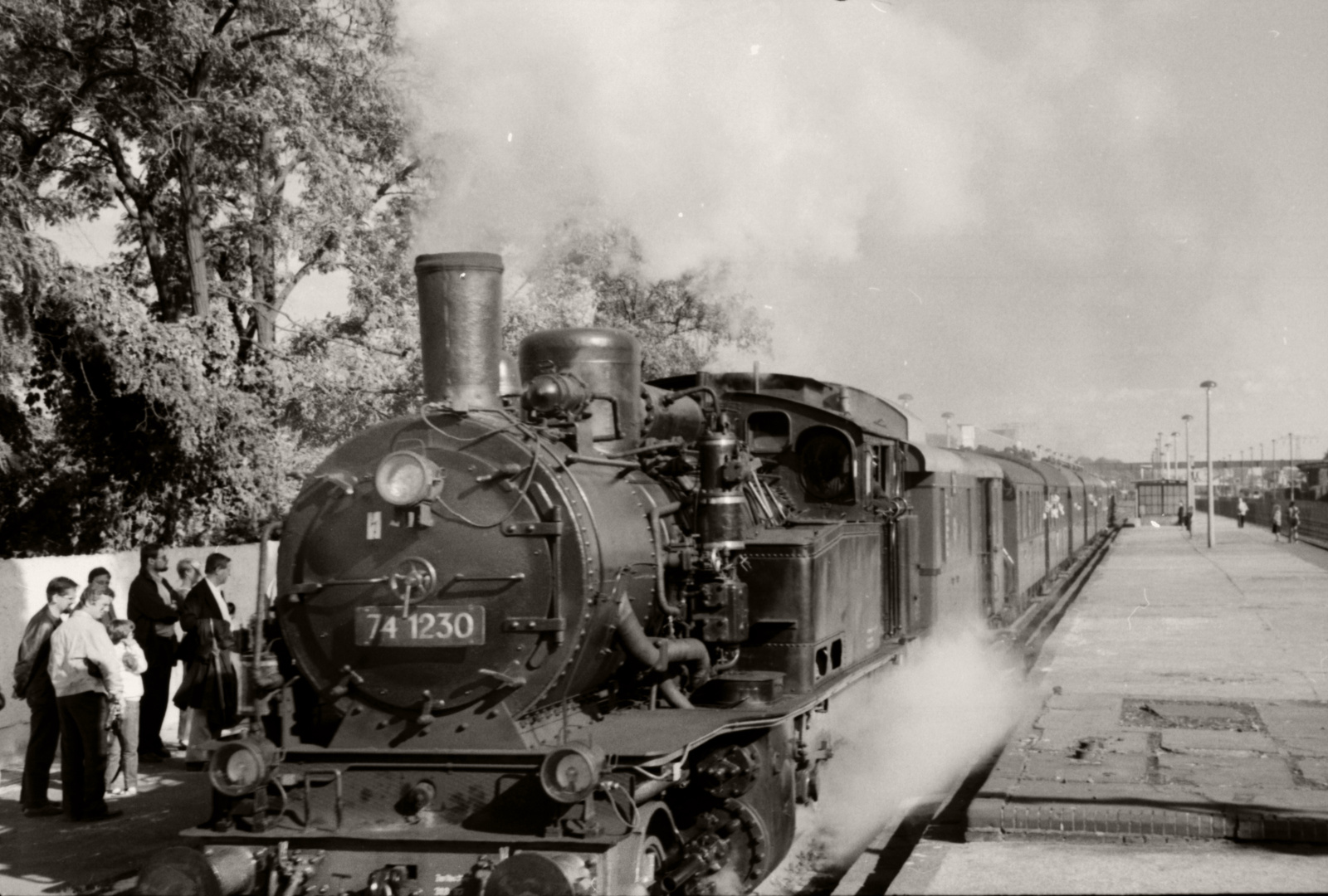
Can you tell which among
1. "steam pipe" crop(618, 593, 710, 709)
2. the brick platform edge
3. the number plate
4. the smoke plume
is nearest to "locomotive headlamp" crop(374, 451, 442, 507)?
the number plate

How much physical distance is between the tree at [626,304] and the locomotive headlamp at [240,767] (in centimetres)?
573

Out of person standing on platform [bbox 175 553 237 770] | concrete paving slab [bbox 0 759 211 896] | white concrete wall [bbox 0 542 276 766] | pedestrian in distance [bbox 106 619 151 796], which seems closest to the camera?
person standing on platform [bbox 175 553 237 770]

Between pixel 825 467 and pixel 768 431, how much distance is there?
1.41 feet

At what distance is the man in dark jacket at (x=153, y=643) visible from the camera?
34.2 ft

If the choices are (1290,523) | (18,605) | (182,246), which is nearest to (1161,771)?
(18,605)

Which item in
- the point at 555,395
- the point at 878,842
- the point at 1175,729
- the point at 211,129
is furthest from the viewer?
the point at 211,129

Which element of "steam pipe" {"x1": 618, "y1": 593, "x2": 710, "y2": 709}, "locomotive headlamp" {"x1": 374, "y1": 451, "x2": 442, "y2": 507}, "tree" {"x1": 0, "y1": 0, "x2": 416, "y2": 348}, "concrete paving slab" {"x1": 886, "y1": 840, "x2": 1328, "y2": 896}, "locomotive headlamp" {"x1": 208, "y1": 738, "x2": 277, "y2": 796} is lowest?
Answer: "concrete paving slab" {"x1": 886, "y1": 840, "x2": 1328, "y2": 896}

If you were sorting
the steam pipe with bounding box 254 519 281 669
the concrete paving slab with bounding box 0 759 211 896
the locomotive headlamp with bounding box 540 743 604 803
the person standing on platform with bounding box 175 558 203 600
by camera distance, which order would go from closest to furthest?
the locomotive headlamp with bounding box 540 743 604 803, the steam pipe with bounding box 254 519 281 669, the concrete paving slab with bounding box 0 759 211 896, the person standing on platform with bounding box 175 558 203 600

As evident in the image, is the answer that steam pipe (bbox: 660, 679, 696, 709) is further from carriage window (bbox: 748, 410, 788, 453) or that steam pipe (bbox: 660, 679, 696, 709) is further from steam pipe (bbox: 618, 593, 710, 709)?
carriage window (bbox: 748, 410, 788, 453)

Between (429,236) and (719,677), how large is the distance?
10.6 ft

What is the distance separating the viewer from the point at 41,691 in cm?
→ 849

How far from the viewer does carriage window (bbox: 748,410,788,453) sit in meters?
8.64

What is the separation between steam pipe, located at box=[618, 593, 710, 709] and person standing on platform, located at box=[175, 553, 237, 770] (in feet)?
6.14

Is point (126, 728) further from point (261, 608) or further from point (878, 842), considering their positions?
point (878, 842)
